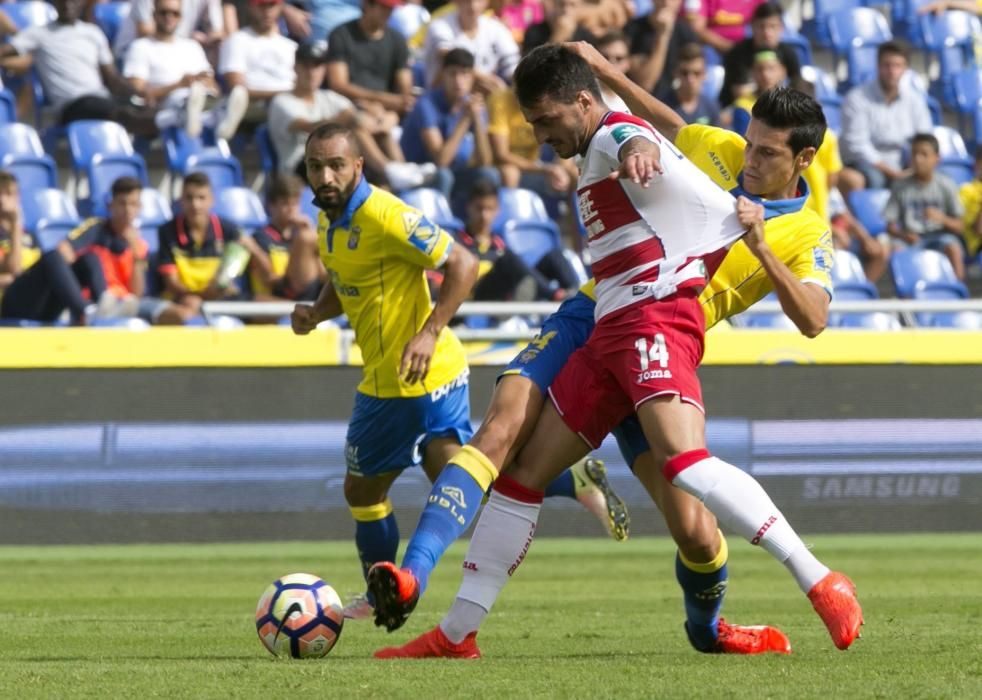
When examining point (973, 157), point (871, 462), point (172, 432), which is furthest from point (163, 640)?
point (973, 157)

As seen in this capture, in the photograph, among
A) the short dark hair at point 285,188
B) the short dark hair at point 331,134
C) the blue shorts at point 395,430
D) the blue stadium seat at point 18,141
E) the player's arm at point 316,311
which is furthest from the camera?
the blue stadium seat at point 18,141

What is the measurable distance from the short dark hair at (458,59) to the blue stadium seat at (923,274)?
14.5ft

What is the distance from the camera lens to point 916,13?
2055 cm

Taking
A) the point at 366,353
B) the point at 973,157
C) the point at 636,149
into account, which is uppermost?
the point at 636,149

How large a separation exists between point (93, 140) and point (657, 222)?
11.3 meters

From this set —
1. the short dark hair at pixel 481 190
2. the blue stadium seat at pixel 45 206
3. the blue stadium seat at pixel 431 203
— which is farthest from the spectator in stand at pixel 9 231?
the short dark hair at pixel 481 190

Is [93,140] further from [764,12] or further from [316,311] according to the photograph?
[316,311]

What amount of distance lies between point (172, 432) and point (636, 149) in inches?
281

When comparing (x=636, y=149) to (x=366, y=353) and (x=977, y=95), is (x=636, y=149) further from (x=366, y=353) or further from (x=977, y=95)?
(x=977, y=95)

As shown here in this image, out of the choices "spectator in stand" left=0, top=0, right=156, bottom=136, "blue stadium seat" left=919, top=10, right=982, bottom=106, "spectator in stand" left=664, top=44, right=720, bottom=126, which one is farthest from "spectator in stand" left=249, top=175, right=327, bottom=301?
"blue stadium seat" left=919, top=10, right=982, bottom=106

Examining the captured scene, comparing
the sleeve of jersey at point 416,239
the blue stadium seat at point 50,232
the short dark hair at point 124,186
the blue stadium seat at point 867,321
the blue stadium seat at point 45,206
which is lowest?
the blue stadium seat at point 45,206

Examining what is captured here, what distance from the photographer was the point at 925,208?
17000mm

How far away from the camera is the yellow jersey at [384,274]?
818 cm

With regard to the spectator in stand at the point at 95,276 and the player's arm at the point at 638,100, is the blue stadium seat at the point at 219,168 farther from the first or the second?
the player's arm at the point at 638,100
